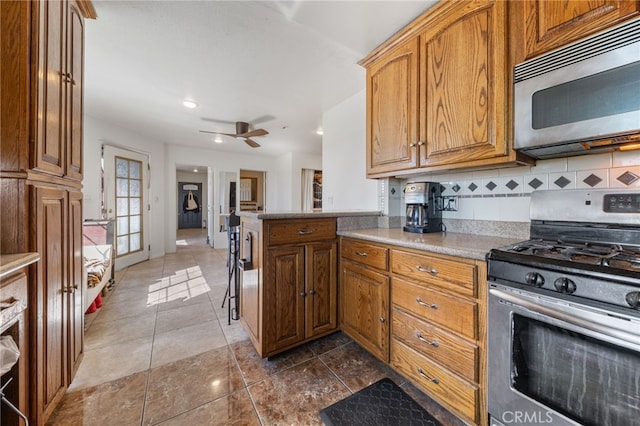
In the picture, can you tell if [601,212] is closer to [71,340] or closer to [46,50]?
[46,50]

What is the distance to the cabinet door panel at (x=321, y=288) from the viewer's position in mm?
1832

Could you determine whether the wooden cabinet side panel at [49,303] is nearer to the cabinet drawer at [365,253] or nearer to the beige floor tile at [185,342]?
the beige floor tile at [185,342]

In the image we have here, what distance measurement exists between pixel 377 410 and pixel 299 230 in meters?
1.13

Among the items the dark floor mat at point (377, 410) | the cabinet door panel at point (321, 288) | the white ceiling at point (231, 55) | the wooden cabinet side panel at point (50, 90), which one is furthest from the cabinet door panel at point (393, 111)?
the wooden cabinet side panel at point (50, 90)

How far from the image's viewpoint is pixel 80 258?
151 cm

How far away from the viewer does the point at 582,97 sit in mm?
1065

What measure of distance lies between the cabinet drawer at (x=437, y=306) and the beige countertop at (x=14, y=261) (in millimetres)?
1643

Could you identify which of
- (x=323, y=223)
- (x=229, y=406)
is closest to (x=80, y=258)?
(x=229, y=406)

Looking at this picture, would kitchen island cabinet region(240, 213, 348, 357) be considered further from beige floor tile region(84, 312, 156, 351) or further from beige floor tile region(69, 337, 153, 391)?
beige floor tile region(84, 312, 156, 351)

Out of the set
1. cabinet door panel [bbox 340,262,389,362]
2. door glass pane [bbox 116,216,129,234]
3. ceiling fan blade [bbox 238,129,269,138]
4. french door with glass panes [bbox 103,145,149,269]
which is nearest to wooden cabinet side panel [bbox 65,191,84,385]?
cabinet door panel [bbox 340,262,389,362]

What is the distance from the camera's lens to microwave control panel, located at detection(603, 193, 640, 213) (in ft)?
3.59

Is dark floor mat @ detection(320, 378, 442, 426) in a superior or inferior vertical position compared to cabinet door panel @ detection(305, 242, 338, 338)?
inferior

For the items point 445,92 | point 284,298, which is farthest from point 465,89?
point 284,298

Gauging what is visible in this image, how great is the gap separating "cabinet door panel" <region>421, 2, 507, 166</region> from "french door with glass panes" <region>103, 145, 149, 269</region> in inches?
190
